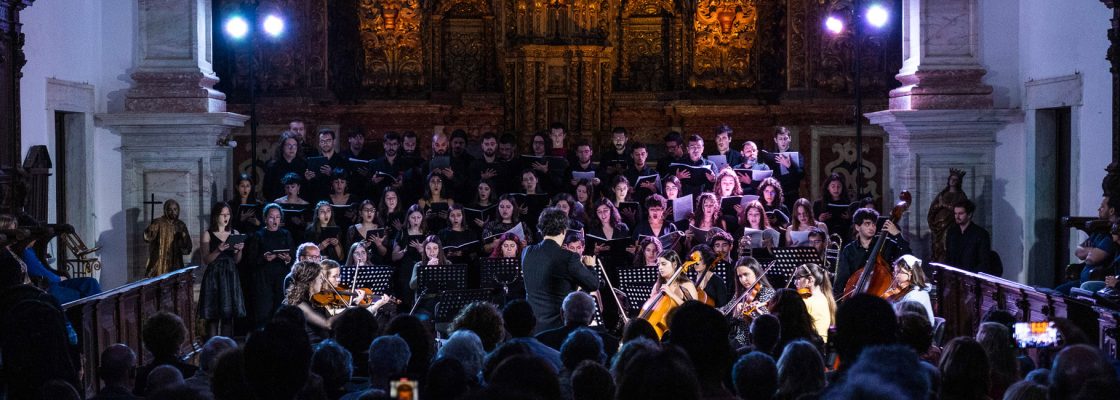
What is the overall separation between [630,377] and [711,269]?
19.1ft

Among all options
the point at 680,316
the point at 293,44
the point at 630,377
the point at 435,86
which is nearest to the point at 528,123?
the point at 435,86

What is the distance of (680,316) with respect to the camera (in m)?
4.44

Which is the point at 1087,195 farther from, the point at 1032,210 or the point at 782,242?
the point at 782,242

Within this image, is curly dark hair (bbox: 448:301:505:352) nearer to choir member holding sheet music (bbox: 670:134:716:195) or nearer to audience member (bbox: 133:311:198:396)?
audience member (bbox: 133:311:198:396)

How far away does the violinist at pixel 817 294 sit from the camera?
27.1ft

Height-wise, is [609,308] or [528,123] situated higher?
[528,123]

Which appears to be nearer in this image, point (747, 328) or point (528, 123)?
point (747, 328)

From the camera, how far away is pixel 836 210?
11.5 meters

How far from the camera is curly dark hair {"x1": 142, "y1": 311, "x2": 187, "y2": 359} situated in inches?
226

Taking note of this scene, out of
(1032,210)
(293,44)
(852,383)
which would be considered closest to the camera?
(852,383)

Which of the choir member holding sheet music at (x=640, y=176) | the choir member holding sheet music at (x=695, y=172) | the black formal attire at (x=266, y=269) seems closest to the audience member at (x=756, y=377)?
the black formal attire at (x=266, y=269)

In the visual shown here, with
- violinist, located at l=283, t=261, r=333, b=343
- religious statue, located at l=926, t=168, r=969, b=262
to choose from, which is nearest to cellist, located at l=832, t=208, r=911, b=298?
religious statue, located at l=926, t=168, r=969, b=262

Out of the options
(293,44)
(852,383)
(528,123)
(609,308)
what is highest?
(293,44)

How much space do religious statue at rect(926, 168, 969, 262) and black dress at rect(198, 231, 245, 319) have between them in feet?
19.0
